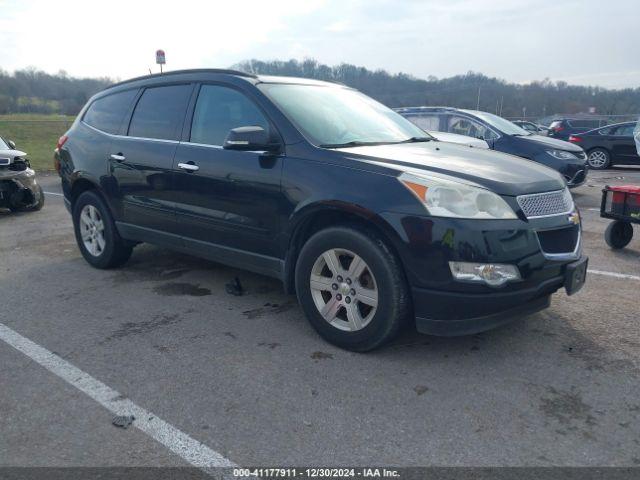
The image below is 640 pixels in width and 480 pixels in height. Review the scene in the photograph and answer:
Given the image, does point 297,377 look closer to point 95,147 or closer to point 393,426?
point 393,426

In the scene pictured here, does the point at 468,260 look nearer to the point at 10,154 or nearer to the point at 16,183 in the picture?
the point at 16,183

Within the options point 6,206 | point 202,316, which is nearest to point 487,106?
point 6,206

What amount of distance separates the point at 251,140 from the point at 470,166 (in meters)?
1.46

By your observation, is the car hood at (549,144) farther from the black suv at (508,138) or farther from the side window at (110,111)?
the side window at (110,111)

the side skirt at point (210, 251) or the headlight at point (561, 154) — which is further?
the headlight at point (561, 154)

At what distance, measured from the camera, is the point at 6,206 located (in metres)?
8.84

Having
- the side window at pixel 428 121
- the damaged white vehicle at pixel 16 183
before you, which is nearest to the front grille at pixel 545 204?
Answer: the side window at pixel 428 121

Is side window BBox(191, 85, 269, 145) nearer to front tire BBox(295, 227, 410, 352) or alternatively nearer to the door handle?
the door handle

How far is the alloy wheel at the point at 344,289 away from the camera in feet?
11.3

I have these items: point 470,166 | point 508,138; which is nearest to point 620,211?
point 470,166

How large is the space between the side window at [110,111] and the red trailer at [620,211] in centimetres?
514

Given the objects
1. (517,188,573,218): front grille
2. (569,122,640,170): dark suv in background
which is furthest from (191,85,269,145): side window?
(569,122,640,170): dark suv in background

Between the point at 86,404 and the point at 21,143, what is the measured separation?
90.0ft

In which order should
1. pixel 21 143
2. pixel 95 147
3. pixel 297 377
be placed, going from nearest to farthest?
pixel 297 377, pixel 95 147, pixel 21 143
